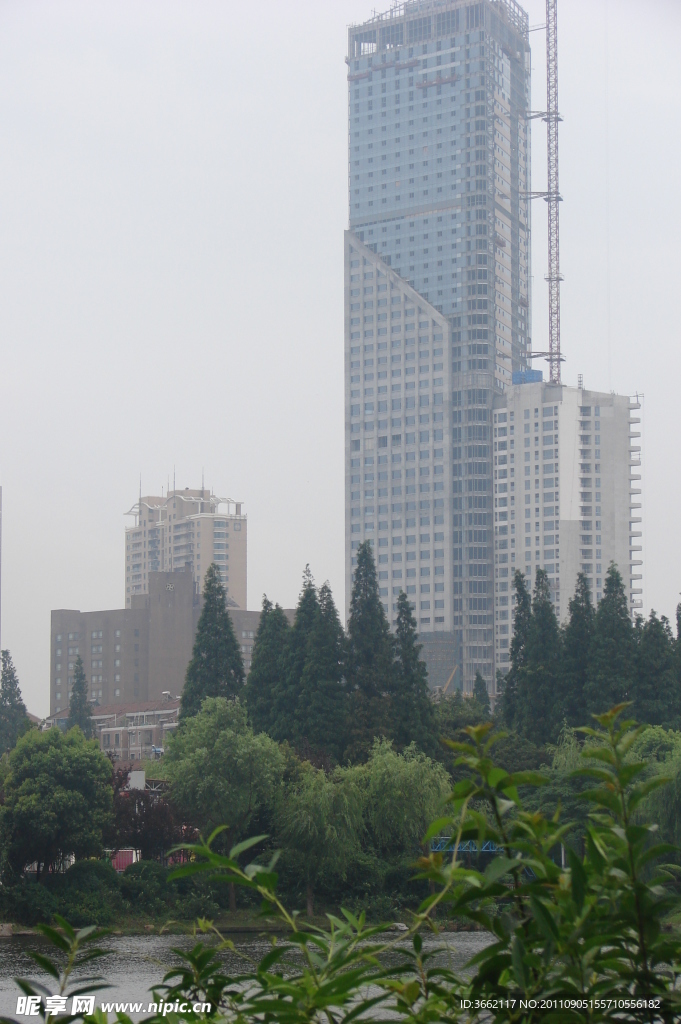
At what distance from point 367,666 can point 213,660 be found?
295 inches

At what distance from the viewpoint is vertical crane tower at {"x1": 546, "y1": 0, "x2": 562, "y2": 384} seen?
11950 centimetres

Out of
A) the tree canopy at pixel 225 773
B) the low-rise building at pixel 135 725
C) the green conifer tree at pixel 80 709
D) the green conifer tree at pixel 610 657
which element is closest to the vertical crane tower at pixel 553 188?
the low-rise building at pixel 135 725

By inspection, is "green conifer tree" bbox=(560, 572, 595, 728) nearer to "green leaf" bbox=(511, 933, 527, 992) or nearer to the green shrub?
the green shrub

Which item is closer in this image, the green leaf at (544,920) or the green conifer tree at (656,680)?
the green leaf at (544,920)

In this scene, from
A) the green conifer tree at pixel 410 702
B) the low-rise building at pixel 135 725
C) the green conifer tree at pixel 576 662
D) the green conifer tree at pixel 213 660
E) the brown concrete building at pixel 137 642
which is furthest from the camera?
the brown concrete building at pixel 137 642

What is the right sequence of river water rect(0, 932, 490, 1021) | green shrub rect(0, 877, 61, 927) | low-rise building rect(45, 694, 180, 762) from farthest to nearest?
low-rise building rect(45, 694, 180, 762) < green shrub rect(0, 877, 61, 927) < river water rect(0, 932, 490, 1021)

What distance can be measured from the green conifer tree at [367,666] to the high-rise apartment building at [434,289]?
234 feet

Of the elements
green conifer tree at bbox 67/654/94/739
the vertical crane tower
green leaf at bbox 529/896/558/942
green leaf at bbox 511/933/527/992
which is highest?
the vertical crane tower

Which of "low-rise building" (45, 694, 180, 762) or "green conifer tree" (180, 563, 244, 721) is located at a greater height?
"green conifer tree" (180, 563, 244, 721)

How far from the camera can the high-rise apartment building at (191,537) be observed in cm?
14038

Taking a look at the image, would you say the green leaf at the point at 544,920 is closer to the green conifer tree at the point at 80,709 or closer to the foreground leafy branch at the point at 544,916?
the foreground leafy branch at the point at 544,916

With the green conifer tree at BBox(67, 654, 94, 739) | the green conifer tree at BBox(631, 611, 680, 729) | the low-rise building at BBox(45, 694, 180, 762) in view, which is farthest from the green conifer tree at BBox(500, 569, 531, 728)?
the low-rise building at BBox(45, 694, 180, 762)

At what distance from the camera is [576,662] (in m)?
47.8

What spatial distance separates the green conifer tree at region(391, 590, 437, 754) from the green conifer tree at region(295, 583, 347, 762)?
1.86 m
